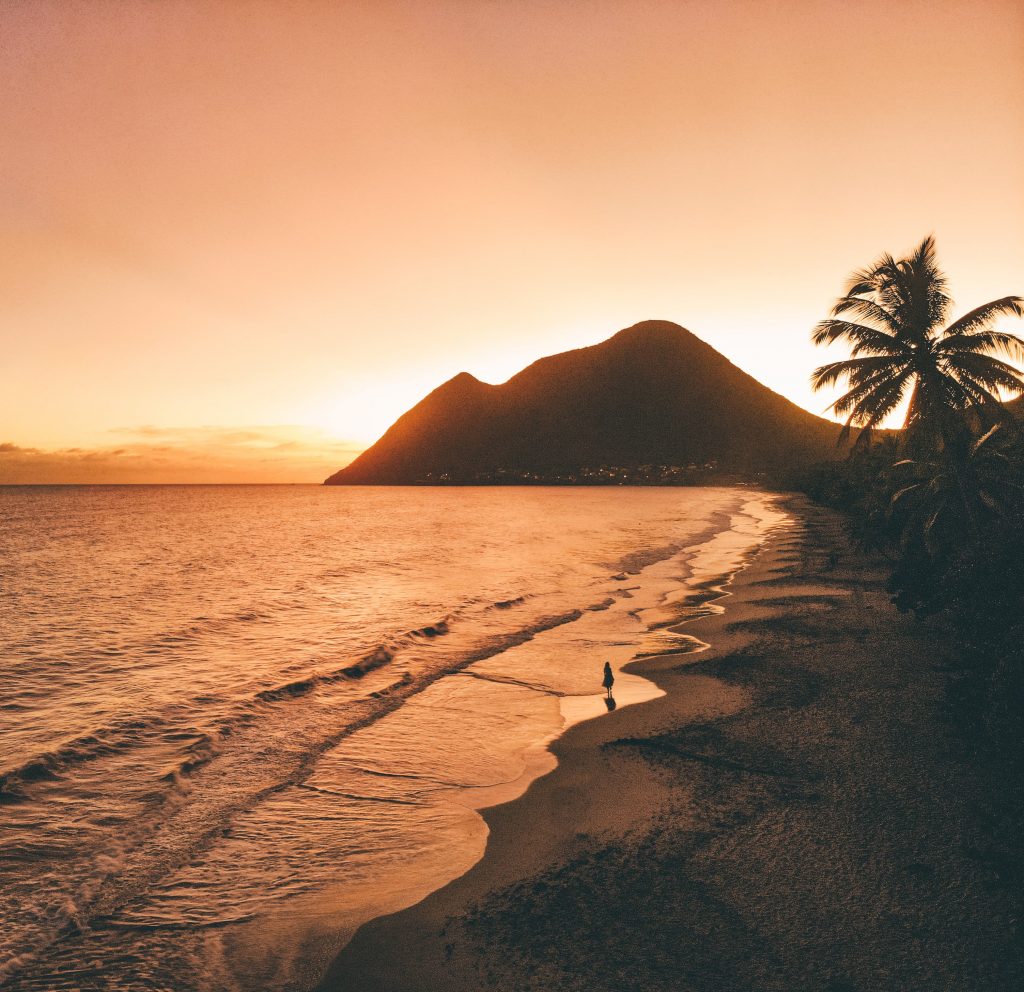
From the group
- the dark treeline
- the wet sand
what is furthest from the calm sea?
the dark treeline

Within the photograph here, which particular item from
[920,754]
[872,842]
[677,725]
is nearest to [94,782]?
[677,725]

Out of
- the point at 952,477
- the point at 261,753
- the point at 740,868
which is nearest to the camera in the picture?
the point at 740,868

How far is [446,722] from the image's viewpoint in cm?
984

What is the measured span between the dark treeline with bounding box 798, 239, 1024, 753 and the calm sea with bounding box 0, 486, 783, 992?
16.0ft

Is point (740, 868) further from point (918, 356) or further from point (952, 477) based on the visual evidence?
point (918, 356)

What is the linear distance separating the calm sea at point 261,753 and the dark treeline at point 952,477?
4.89 meters

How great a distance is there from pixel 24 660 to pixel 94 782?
30.4 ft

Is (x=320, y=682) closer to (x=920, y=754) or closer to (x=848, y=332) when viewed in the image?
(x=920, y=754)

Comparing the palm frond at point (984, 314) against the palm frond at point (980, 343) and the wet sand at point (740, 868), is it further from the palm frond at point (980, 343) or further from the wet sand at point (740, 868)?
the wet sand at point (740, 868)

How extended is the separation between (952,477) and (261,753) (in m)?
15.0

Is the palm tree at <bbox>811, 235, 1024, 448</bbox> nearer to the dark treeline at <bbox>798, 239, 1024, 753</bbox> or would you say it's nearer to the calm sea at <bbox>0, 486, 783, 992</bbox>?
the dark treeline at <bbox>798, 239, 1024, 753</bbox>

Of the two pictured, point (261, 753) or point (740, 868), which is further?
point (261, 753)

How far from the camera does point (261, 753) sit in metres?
8.95

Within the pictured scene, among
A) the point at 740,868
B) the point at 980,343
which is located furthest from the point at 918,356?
the point at 740,868
